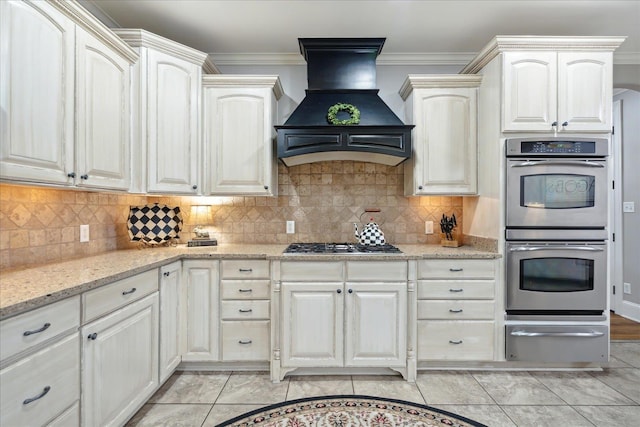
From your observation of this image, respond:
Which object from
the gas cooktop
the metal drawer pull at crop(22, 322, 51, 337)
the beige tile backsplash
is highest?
the beige tile backsplash

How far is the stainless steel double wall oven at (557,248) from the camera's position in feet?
8.07

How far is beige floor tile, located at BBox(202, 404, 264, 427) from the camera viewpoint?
6.46 feet

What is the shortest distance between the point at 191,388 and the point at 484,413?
1.89m

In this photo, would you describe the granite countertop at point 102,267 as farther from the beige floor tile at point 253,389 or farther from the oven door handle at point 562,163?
the beige floor tile at point 253,389

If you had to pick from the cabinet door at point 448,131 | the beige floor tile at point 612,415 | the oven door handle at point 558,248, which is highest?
the cabinet door at point 448,131

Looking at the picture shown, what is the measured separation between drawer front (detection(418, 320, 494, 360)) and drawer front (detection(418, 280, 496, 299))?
19cm

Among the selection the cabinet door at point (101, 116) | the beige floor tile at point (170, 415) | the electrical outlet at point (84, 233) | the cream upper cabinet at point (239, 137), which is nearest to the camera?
the cabinet door at point (101, 116)

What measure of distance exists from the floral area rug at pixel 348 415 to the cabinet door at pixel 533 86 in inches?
78.4

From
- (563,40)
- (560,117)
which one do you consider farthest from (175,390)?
(563,40)

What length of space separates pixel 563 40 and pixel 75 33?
123 inches

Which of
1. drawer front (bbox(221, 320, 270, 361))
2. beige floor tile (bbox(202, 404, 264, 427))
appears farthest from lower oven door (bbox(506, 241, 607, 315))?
beige floor tile (bbox(202, 404, 264, 427))

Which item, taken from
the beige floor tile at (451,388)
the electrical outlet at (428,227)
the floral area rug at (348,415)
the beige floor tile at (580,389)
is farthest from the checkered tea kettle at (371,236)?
the beige floor tile at (580,389)

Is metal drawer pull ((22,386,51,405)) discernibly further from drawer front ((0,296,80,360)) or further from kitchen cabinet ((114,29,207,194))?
kitchen cabinet ((114,29,207,194))

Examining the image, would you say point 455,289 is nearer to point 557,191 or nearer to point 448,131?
point 557,191
